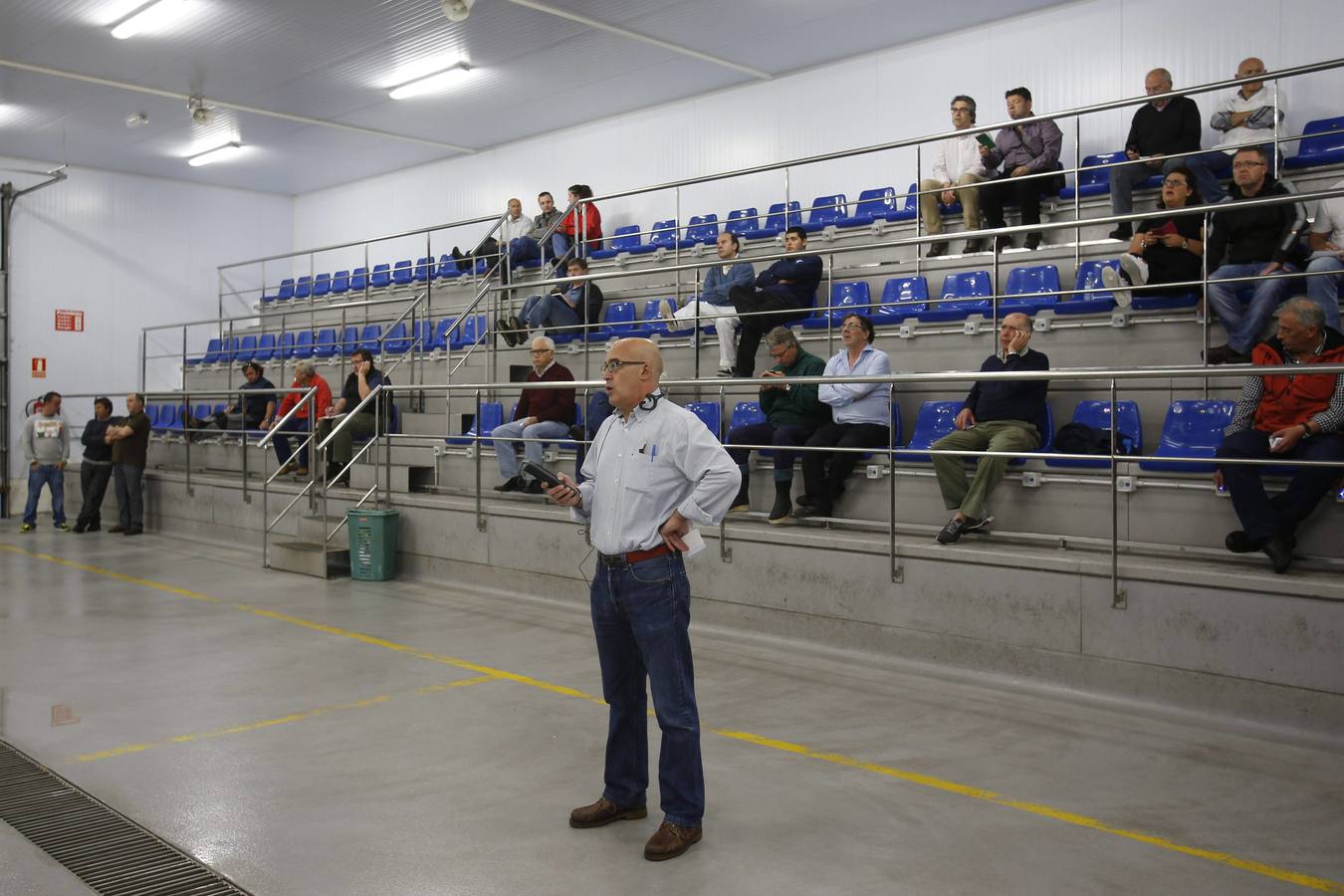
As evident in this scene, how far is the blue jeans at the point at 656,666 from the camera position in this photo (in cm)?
382

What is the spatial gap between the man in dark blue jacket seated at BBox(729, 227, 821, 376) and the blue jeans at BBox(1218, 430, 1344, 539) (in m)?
4.37

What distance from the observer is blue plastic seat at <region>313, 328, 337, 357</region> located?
16938 millimetres

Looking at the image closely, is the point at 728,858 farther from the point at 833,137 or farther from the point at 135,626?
the point at 833,137

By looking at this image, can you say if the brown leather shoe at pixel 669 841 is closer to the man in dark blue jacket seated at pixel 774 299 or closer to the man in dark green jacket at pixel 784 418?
the man in dark green jacket at pixel 784 418

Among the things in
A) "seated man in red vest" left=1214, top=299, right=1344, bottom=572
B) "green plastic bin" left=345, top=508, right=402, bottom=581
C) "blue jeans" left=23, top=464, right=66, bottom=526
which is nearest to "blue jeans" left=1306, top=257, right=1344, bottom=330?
"seated man in red vest" left=1214, top=299, right=1344, bottom=572

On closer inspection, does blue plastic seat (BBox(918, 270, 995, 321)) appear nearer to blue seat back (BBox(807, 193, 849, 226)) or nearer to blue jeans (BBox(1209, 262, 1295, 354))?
blue jeans (BBox(1209, 262, 1295, 354))

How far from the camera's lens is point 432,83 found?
15.1 meters

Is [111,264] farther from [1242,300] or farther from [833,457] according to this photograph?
[1242,300]

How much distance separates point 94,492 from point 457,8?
8849 millimetres

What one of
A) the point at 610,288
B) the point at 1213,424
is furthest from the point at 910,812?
the point at 610,288

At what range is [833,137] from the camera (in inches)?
565

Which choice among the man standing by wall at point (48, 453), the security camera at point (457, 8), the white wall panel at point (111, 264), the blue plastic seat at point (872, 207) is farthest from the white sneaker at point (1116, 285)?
the white wall panel at point (111, 264)

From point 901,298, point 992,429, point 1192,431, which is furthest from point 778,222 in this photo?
point 1192,431

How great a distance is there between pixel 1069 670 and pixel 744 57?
35.2ft
